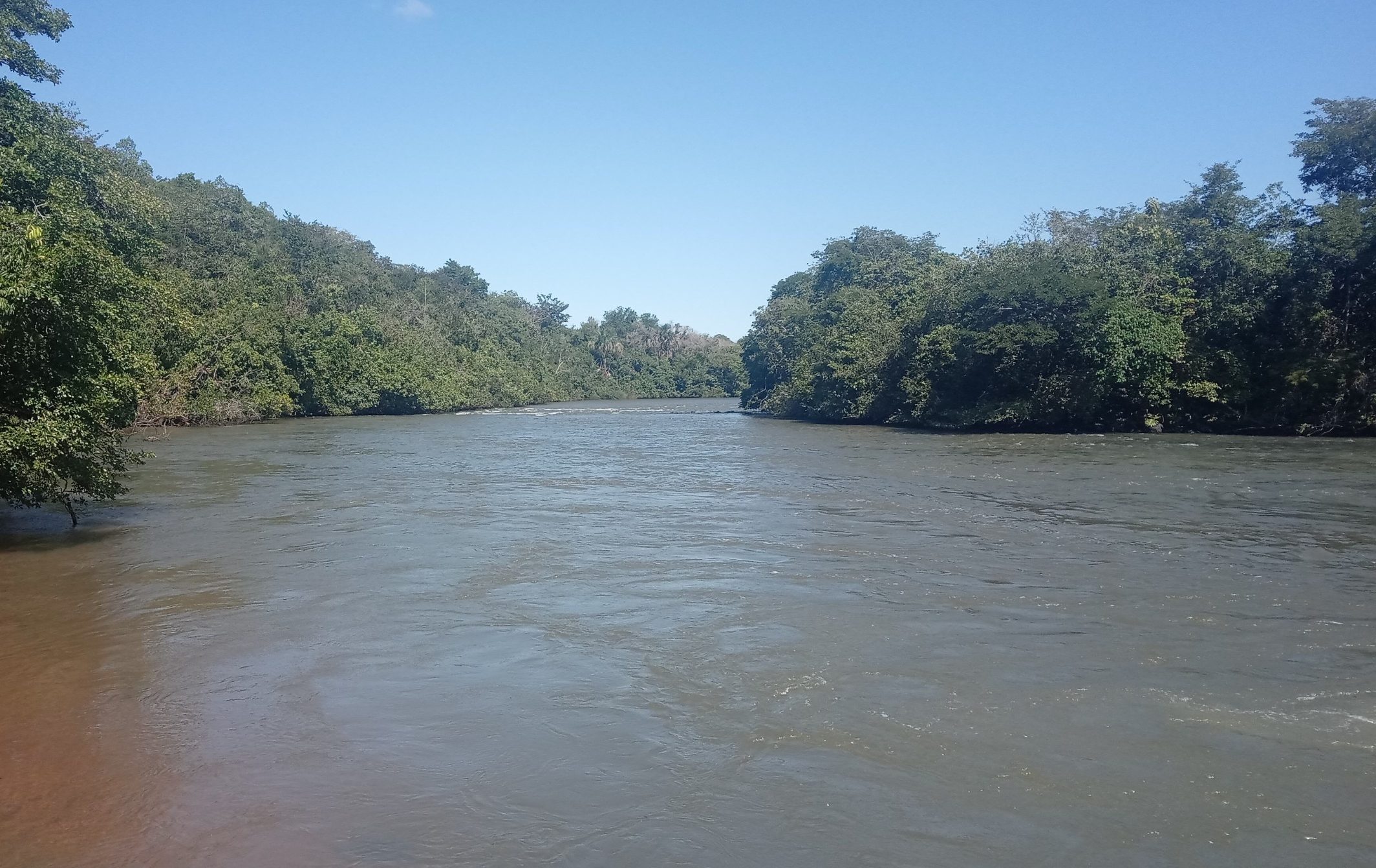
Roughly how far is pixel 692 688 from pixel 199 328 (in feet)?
117

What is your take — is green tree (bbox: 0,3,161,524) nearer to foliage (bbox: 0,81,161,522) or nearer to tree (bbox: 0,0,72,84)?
foliage (bbox: 0,81,161,522)

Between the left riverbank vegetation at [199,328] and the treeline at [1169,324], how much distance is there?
2607 centimetres

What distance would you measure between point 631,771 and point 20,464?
8613 millimetres

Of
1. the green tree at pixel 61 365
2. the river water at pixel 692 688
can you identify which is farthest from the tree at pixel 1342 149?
the green tree at pixel 61 365

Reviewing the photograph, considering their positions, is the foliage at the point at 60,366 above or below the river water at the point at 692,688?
above

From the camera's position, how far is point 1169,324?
30844 millimetres

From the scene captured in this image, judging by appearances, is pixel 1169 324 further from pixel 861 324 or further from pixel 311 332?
pixel 311 332

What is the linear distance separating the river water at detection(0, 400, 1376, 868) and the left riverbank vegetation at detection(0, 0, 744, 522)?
2014 mm

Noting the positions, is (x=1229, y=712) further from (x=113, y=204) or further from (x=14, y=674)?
(x=113, y=204)

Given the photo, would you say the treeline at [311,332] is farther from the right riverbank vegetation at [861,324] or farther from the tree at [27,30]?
the tree at [27,30]

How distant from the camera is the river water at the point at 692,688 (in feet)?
15.4

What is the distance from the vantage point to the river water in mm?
4707

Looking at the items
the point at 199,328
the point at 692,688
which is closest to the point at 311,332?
the point at 199,328

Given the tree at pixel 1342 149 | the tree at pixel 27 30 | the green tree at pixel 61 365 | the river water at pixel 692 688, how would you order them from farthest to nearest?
the tree at pixel 1342 149
the tree at pixel 27 30
the green tree at pixel 61 365
the river water at pixel 692 688
